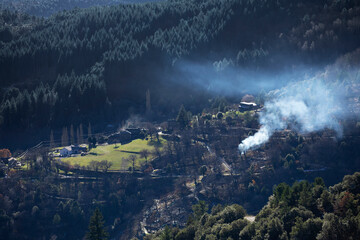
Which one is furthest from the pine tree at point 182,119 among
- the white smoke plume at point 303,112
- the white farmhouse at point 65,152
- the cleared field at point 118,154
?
the white farmhouse at point 65,152

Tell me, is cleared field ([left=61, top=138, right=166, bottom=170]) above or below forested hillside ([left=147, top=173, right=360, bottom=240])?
below

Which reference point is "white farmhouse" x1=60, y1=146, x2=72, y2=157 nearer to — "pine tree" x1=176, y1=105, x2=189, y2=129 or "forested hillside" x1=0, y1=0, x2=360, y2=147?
"forested hillside" x1=0, y1=0, x2=360, y2=147

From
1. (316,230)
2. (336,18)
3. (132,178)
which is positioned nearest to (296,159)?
(132,178)

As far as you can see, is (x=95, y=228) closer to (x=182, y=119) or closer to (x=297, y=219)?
(x=297, y=219)

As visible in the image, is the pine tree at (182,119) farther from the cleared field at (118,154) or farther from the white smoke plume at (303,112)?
the white smoke plume at (303,112)

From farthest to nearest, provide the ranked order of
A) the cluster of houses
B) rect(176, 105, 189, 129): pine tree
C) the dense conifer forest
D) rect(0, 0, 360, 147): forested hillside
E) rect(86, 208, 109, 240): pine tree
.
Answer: rect(0, 0, 360, 147): forested hillside
rect(176, 105, 189, 129): pine tree
the cluster of houses
the dense conifer forest
rect(86, 208, 109, 240): pine tree

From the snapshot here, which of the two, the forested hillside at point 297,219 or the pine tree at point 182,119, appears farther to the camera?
the pine tree at point 182,119

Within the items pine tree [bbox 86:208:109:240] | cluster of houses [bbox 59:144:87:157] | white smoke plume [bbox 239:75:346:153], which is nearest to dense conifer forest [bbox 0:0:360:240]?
pine tree [bbox 86:208:109:240]
